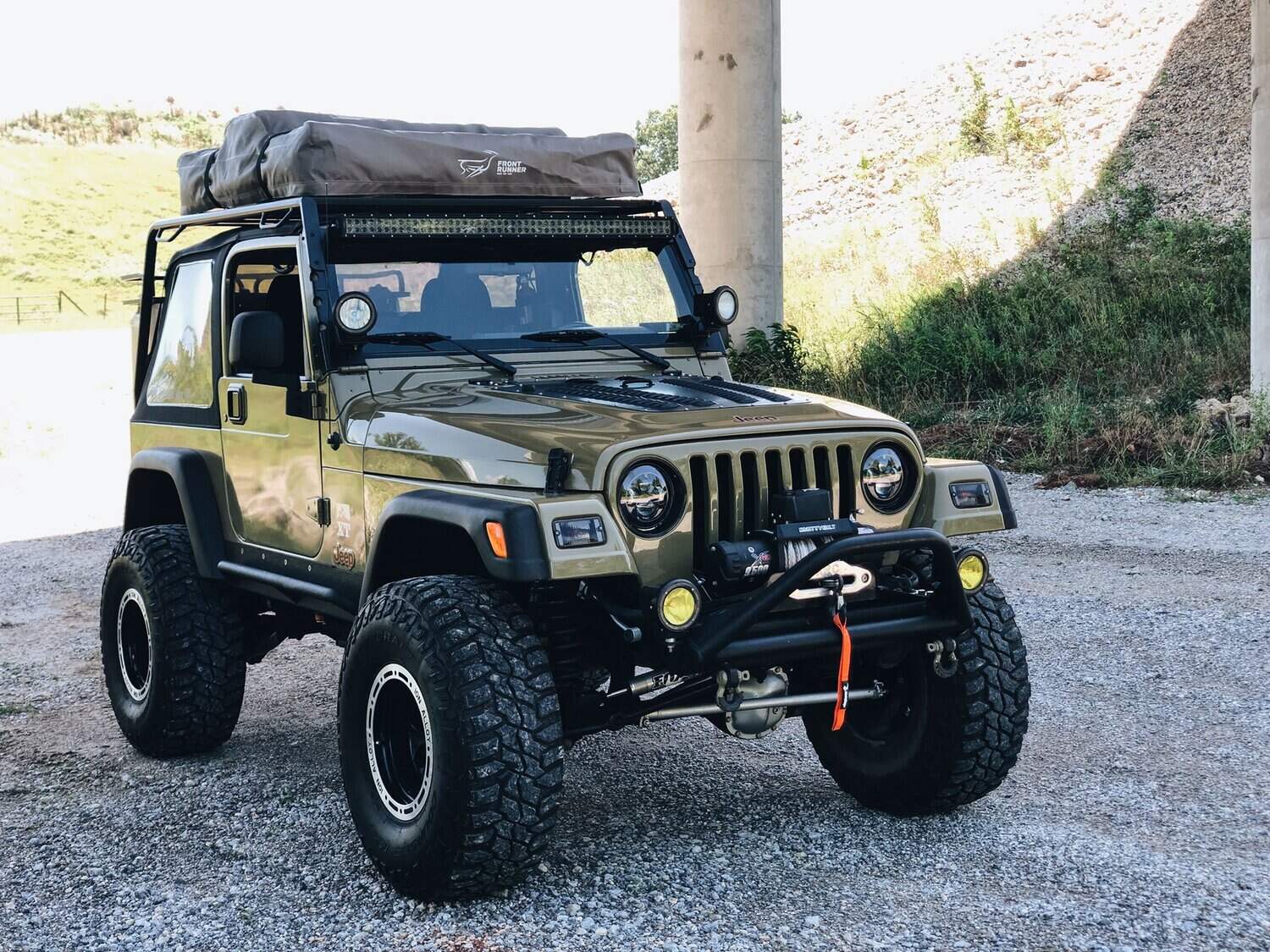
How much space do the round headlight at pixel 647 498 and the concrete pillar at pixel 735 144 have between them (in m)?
12.2

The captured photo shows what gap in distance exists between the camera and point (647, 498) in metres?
4.12

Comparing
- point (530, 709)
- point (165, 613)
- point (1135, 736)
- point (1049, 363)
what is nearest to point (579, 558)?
point (530, 709)

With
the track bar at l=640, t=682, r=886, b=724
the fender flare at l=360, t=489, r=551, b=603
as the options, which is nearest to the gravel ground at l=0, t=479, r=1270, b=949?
the track bar at l=640, t=682, r=886, b=724

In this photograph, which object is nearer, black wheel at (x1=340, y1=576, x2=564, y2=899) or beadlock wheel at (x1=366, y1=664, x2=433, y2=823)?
black wheel at (x1=340, y1=576, x2=564, y2=899)

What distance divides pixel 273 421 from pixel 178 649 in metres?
A: 1.08

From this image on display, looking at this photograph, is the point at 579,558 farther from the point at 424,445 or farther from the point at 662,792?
the point at 662,792

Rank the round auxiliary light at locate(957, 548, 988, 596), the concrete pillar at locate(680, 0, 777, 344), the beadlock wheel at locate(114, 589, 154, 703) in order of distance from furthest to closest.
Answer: the concrete pillar at locate(680, 0, 777, 344), the beadlock wheel at locate(114, 589, 154, 703), the round auxiliary light at locate(957, 548, 988, 596)

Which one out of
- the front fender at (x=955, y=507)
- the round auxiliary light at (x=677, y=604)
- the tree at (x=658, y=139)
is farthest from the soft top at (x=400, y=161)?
the tree at (x=658, y=139)

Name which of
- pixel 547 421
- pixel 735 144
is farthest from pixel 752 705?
pixel 735 144

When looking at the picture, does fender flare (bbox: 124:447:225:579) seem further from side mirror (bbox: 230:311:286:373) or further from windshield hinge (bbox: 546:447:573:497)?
windshield hinge (bbox: 546:447:573:497)

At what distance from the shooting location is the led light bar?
16.6 feet

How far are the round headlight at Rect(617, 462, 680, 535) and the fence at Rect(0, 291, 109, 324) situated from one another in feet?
142

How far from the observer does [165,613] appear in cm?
567

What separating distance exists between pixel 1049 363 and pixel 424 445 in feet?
42.8
